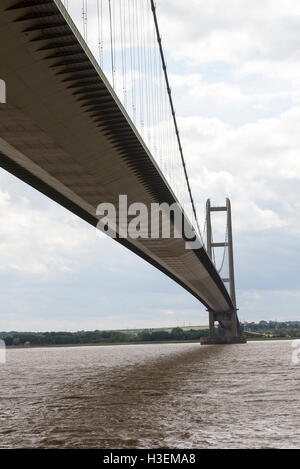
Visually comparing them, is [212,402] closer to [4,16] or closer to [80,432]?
[80,432]

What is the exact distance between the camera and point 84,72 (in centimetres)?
1512

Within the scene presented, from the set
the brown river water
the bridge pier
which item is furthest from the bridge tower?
the brown river water

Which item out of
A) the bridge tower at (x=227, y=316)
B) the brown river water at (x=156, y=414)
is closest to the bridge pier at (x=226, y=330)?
the bridge tower at (x=227, y=316)

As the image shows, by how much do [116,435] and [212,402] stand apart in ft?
21.0

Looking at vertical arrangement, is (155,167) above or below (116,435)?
above

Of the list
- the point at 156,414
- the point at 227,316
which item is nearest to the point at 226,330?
the point at 227,316

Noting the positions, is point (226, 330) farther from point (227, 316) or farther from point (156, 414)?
point (156, 414)

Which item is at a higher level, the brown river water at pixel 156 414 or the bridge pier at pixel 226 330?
the bridge pier at pixel 226 330

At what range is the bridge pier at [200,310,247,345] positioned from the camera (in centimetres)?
9325

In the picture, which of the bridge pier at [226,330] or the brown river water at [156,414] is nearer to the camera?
the brown river water at [156,414]

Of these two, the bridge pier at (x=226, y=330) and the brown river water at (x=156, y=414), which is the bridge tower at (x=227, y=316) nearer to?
the bridge pier at (x=226, y=330)

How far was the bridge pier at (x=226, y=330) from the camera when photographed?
93.2 meters
